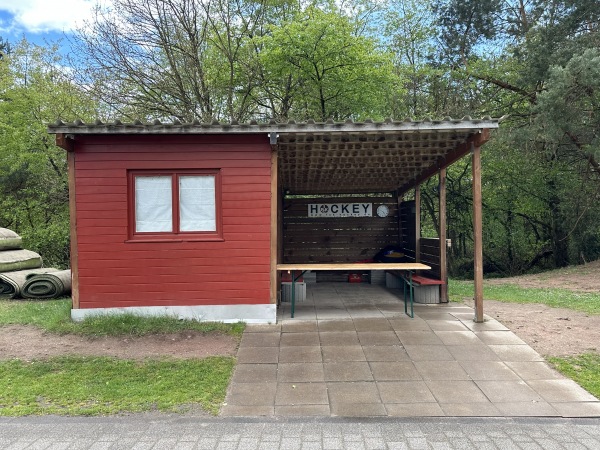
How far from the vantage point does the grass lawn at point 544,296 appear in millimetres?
7502

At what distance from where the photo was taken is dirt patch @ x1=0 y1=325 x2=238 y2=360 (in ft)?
16.2

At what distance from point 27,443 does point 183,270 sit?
322 cm

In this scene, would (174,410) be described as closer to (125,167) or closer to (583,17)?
(125,167)

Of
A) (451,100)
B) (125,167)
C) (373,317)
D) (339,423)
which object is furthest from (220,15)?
(339,423)

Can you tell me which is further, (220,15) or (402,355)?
(220,15)

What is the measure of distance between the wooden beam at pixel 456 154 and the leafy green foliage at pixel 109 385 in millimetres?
4461

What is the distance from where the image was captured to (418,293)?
7.50m

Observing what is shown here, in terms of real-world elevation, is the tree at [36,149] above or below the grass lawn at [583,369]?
above

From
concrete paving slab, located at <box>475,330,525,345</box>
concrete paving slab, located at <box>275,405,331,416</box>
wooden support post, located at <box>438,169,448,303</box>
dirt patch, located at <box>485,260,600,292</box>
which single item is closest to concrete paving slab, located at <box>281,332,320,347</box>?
concrete paving slab, located at <box>275,405,331,416</box>

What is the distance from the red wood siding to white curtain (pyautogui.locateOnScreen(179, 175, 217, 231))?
0.19 m

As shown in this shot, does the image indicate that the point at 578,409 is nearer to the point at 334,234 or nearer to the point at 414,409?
the point at 414,409

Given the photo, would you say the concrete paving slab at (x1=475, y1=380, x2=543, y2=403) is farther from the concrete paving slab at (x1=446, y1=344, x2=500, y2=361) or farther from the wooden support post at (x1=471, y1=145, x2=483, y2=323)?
the wooden support post at (x1=471, y1=145, x2=483, y2=323)

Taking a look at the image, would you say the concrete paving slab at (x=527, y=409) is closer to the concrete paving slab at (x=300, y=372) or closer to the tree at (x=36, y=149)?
the concrete paving slab at (x=300, y=372)

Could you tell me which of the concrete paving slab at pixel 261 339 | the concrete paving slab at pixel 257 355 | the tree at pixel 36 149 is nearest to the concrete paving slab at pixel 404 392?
the concrete paving slab at pixel 257 355
